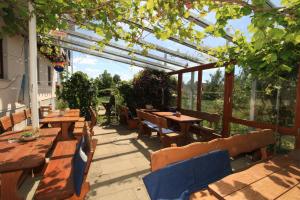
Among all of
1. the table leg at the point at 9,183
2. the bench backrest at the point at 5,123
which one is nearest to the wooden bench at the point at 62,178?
the table leg at the point at 9,183

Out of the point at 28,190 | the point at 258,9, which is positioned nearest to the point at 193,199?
the point at 258,9

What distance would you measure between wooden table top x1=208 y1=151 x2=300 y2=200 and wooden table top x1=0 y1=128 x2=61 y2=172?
1907mm

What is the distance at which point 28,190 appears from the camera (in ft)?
10.1

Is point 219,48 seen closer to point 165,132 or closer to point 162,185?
point 165,132

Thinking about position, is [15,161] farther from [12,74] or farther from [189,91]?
[189,91]

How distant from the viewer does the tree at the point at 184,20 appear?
Result: 6.15 ft

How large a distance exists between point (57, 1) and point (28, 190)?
2920mm

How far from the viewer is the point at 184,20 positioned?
3.08 metres

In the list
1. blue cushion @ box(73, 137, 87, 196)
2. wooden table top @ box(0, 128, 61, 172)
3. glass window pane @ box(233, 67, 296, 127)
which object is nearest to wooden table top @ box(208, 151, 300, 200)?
blue cushion @ box(73, 137, 87, 196)

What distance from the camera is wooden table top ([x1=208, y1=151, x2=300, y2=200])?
1626mm

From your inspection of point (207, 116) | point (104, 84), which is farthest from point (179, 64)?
point (104, 84)

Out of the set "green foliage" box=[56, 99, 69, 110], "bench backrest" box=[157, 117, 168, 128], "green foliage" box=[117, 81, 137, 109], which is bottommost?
"bench backrest" box=[157, 117, 168, 128]

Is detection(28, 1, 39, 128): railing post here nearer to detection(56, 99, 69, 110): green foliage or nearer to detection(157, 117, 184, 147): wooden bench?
detection(157, 117, 184, 147): wooden bench

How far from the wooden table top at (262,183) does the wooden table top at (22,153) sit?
1.91 meters
